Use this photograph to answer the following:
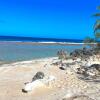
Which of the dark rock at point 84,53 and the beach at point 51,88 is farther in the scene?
the dark rock at point 84,53

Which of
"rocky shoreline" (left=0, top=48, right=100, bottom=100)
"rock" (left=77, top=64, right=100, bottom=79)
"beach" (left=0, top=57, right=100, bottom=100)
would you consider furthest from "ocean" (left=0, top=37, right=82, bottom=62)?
"rock" (left=77, top=64, right=100, bottom=79)

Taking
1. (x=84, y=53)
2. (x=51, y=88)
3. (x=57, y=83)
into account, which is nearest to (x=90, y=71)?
(x=57, y=83)

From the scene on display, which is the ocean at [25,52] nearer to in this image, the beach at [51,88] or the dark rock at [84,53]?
the dark rock at [84,53]

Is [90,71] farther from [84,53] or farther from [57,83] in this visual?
[84,53]

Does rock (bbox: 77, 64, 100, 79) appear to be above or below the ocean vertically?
above

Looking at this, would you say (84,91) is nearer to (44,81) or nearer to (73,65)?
(44,81)

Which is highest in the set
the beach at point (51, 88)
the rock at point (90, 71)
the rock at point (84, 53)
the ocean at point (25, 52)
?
the rock at point (84, 53)

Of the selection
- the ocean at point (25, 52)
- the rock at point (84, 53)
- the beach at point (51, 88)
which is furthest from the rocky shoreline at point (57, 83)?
the ocean at point (25, 52)

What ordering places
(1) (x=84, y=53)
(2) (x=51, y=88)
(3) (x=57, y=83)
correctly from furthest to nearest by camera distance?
(1) (x=84, y=53) → (3) (x=57, y=83) → (2) (x=51, y=88)

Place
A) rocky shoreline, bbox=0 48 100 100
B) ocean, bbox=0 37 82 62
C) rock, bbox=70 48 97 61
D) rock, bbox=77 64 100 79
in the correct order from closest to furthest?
rocky shoreline, bbox=0 48 100 100 < rock, bbox=77 64 100 79 < rock, bbox=70 48 97 61 < ocean, bbox=0 37 82 62

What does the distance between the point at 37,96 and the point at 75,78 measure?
7.90 ft

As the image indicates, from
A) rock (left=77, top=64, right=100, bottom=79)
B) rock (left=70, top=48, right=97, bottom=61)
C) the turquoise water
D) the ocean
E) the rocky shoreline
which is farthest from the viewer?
the ocean

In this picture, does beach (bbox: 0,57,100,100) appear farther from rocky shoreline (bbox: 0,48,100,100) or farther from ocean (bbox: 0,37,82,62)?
ocean (bbox: 0,37,82,62)

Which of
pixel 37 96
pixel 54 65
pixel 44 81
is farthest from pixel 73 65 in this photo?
pixel 37 96
